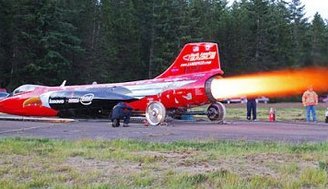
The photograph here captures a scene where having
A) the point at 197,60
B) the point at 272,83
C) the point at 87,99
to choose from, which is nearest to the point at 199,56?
the point at 197,60

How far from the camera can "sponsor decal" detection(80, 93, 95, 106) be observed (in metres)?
25.9

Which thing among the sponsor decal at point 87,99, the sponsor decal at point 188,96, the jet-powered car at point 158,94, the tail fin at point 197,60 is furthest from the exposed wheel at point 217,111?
the sponsor decal at point 87,99

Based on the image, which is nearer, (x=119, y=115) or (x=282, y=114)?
(x=119, y=115)

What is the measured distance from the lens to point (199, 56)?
23984 mm

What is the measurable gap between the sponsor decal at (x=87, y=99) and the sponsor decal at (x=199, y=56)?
5098mm

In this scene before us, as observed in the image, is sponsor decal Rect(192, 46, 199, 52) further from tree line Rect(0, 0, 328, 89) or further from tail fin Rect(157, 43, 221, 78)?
tree line Rect(0, 0, 328, 89)

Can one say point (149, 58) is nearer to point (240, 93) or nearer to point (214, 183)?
point (240, 93)

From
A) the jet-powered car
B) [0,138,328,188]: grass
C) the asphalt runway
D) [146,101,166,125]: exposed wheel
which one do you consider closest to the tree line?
the jet-powered car

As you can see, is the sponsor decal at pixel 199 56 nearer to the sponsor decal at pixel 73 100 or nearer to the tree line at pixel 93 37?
the sponsor decal at pixel 73 100

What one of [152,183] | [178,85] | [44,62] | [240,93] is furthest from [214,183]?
[44,62]

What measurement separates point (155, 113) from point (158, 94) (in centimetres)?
168

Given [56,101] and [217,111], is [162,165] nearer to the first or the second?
[217,111]

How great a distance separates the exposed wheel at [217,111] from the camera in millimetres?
24188

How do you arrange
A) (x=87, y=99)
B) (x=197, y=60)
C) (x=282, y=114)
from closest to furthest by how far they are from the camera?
(x=197, y=60) < (x=87, y=99) < (x=282, y=114)
